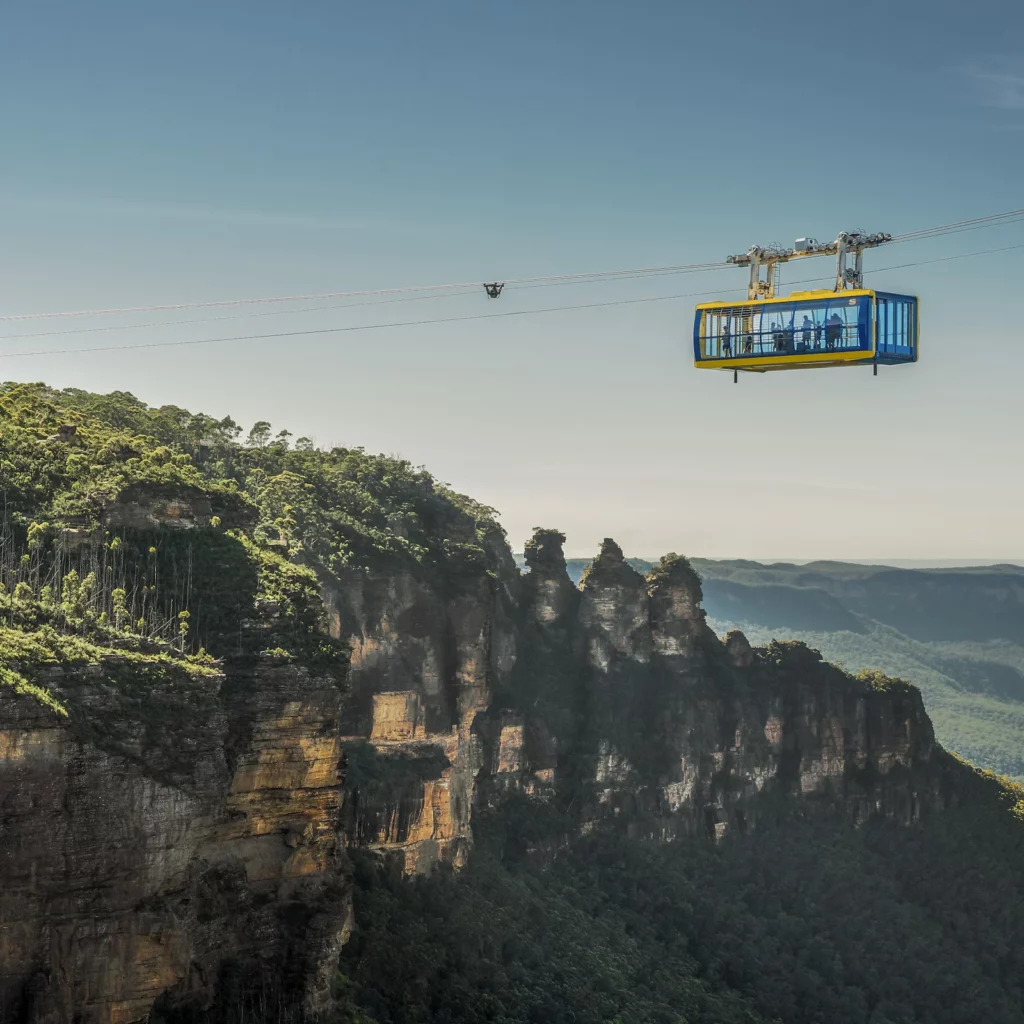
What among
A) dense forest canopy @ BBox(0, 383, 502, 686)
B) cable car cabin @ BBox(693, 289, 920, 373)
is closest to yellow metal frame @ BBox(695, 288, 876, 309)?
cable car cabin @ BBox(693, 289, 920, 373)

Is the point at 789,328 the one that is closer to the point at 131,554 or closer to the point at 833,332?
the point at 833,332

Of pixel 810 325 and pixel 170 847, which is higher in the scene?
pixel 810 325

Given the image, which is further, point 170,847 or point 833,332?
point 170,847

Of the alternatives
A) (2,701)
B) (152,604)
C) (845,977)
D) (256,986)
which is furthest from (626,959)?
(2,701)

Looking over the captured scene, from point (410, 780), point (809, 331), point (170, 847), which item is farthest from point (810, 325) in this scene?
point (410, 780)

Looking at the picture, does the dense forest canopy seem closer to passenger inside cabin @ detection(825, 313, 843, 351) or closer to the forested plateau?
the forested plateau

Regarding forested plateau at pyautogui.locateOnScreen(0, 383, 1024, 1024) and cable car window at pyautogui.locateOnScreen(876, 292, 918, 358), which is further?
forested plateau at pyautogui.locateOnScreen(0, 383, 1024, 1024)

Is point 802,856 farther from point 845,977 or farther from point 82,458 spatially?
point 82,458
